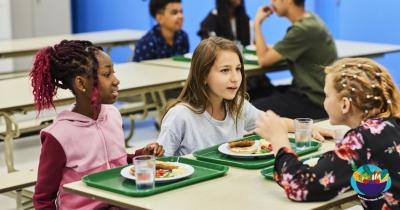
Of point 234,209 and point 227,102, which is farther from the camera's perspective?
point 227,102

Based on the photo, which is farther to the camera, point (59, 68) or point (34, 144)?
point (34, 144)

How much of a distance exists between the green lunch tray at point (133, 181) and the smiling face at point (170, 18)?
11.0 ft

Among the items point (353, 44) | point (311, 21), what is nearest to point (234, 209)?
point (311, 21)

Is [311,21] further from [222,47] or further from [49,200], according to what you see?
[49,200]

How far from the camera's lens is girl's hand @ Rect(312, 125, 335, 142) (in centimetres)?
351

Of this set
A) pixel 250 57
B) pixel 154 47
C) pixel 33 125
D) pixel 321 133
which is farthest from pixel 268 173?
pixel 33 125

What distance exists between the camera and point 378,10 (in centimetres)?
A: 807

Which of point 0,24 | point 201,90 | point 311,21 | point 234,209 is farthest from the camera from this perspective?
point 0,24

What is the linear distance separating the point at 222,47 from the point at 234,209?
4.18 ft

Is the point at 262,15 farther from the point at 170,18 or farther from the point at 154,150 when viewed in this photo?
the point at 154,150

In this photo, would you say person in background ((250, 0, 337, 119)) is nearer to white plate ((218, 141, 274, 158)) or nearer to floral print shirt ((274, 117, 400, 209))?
white plate ((218, 141, 274, 158))

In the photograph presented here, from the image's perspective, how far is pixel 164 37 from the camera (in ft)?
20.7

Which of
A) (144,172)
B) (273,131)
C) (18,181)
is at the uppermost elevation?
(273,131)

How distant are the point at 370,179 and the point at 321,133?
3.21 feet
